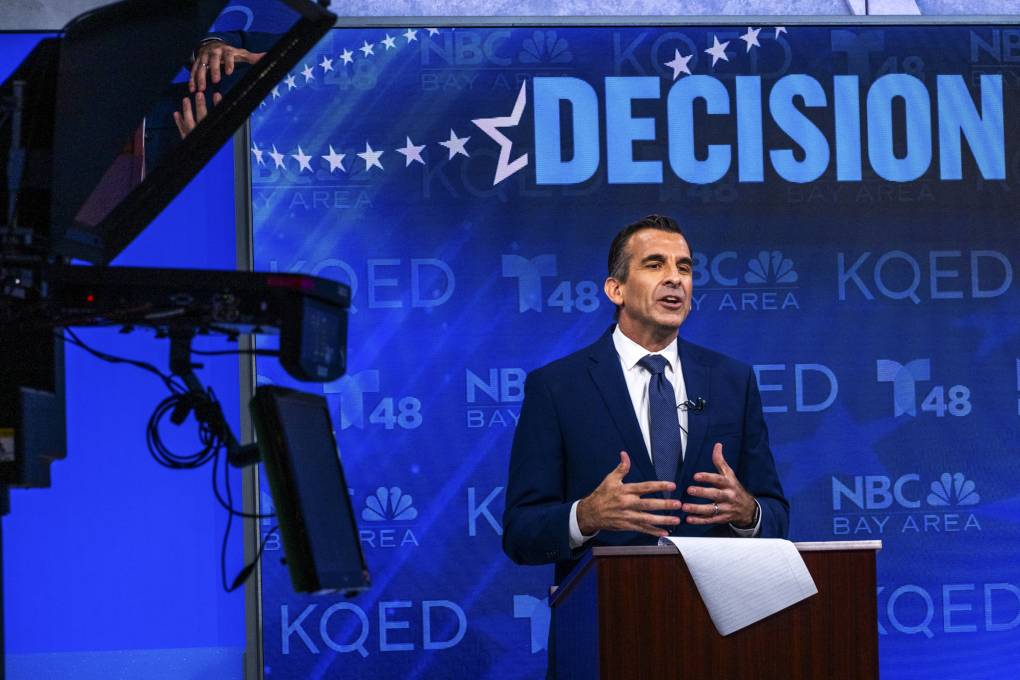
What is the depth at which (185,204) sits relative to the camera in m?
4.62

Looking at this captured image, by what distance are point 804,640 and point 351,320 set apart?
2.29m

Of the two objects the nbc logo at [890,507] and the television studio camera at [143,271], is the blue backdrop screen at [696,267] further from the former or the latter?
the television studio camera at [143,271]

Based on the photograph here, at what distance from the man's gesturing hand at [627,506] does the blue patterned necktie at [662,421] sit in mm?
386

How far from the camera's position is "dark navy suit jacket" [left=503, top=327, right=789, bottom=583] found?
3.41 meters

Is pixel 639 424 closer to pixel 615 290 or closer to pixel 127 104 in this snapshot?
pixel 615 290

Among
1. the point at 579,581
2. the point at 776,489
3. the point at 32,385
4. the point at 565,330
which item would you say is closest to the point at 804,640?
the point at 579,581

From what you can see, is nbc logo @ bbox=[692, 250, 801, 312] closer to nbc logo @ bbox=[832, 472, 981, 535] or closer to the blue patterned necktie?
nbc logo @ bbox=[832, 472, 981, 535]

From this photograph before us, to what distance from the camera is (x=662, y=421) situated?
11.4 feet

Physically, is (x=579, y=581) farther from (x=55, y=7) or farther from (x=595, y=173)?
(x=55, y=7)

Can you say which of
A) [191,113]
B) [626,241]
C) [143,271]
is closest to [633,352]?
[626,241]

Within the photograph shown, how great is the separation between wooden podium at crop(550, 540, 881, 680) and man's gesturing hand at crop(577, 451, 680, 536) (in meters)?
Result: 0.27

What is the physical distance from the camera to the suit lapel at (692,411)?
11.2 ft

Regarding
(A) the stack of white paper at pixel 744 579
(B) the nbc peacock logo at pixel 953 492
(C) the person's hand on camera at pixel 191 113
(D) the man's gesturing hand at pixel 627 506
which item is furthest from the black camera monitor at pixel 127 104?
(B) the nbc peacock logo at pixel 953 492

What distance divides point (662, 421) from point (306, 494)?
1.46 metres
